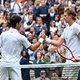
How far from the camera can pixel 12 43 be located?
10273 millimetres

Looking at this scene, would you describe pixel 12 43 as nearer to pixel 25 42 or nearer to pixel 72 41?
pixel 25 42

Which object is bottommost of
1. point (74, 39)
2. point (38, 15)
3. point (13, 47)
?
point (38, 15)

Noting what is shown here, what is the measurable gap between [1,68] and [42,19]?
33.2 ft

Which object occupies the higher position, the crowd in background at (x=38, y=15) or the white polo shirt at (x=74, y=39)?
the white polo shirt at (x=74, y=39)

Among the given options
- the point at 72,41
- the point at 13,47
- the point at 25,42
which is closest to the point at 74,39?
the point at 72,41

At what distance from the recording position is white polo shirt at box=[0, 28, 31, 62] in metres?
10.3

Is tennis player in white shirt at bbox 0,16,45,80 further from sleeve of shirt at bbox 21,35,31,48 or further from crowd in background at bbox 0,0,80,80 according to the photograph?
crowd in background at bbox 0,0,80,80

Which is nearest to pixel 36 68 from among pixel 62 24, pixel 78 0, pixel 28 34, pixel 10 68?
pixel 10 68

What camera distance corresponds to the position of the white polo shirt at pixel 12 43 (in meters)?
10.3

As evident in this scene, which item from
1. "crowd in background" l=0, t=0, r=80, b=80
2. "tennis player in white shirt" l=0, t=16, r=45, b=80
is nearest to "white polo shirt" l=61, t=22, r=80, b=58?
"tennis player in white shirt" l=0, t=16, r=45, b=80

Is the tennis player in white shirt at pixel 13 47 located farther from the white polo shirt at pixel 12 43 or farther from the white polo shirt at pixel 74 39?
the white polo shirt at pixel 74 39

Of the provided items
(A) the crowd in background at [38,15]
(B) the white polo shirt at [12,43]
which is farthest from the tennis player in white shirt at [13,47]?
(A) the crowd in background at [38,15]

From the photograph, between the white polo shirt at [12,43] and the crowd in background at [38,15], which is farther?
the crowd in background at [38,15]

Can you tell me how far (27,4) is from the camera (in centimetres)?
2228
